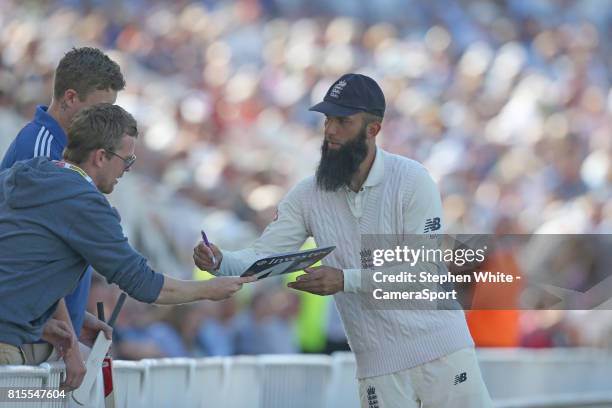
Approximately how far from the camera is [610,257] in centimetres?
1462

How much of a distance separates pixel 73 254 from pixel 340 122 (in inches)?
69.4

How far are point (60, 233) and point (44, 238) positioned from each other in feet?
0.21

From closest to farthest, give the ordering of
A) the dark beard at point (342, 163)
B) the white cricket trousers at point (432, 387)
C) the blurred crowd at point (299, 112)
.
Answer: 1. the white cricket trousers at point (432, 387)
2. the dark beard at point (342, 163)
3. the blurred crowd at point (299, 112)

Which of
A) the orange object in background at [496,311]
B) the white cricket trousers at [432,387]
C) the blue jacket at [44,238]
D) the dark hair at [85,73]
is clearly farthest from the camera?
the orange object in background at [496,311]

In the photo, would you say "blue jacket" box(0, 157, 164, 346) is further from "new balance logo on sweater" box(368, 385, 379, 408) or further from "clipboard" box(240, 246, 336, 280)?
"new balance logo on sweater" box(368, 385, 379, 408)

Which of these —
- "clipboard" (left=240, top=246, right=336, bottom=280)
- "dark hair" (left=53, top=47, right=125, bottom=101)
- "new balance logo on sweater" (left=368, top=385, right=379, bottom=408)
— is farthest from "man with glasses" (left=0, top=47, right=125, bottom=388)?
"new balance logo on sweater" (left=368, top=385, right=379, bottom=408)

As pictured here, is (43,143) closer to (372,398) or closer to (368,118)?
(368,118)

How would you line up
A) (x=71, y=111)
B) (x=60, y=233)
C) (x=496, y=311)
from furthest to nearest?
(x=496, y=311)
(x=71, y=111)
(x=60, y=233)

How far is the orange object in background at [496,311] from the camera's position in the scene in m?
12.2

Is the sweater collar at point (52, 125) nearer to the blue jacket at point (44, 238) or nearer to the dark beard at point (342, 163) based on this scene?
the blue jacket at point (44, 238)

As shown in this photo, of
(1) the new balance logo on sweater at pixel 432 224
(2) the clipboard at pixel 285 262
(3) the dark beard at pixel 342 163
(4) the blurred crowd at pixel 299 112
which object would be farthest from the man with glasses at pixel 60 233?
(4) the blurred crowd at pixel 299 112

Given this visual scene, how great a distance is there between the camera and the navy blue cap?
7074 millimetres

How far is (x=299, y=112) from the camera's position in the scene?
17.8 m

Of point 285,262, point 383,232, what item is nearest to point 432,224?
point 383,232
